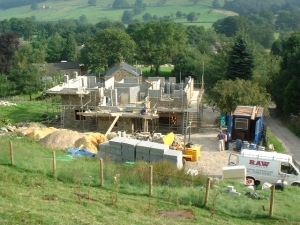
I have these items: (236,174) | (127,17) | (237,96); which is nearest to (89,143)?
(236,174)

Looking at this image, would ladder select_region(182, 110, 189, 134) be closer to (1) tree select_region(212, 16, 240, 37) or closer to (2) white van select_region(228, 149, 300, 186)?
(2) white van select_region(228, 149, 300, 186)

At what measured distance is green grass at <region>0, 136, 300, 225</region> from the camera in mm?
10992

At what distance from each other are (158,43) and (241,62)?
101 ft

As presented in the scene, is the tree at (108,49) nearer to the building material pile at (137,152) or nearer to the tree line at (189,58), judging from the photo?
the tree line at (189,58)

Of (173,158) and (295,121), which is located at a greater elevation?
(173,158)

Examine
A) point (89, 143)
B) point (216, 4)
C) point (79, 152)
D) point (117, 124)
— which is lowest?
point (117, 124)

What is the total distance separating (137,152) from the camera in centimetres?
1953

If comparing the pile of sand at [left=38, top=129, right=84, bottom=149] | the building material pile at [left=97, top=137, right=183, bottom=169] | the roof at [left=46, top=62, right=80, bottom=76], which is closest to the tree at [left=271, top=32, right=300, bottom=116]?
the building material pile at [left=97, top=137, right=183, bottom=169]

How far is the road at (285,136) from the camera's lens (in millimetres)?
25922

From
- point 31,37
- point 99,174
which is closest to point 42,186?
point 99,174

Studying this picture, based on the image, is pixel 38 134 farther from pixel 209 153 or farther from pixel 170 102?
pixel 170 102

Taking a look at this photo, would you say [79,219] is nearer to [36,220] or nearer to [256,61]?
[36,220]

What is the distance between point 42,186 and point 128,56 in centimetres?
4902

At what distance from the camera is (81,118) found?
31.9m
